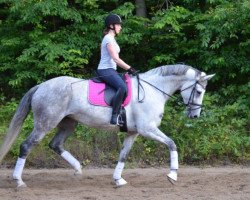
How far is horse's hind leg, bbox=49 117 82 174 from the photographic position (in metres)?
8.86

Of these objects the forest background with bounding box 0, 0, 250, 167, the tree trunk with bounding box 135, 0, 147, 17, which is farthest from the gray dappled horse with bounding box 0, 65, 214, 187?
the tree trunk with bounding box 135, 0, 147, 17

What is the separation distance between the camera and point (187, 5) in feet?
44.9

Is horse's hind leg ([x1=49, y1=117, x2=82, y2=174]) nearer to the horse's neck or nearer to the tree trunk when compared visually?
the horse's neck

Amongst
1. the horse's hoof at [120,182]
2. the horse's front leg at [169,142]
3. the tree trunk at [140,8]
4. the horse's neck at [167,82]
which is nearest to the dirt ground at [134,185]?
the horse's hoof at [120,182]

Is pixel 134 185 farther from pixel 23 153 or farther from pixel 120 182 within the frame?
pixel 23 153

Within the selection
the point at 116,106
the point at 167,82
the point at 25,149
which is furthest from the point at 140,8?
the point at 25,149

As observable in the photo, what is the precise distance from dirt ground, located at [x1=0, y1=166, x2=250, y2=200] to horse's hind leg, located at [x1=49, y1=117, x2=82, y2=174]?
32 cm

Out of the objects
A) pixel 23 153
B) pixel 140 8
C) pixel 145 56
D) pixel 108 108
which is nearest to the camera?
pixel 23 153

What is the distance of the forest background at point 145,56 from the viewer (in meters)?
11.0

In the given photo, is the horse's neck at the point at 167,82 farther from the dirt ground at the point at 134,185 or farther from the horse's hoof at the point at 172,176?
the dirt ground at the point at 134,185

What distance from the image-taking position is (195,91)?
8.63 m

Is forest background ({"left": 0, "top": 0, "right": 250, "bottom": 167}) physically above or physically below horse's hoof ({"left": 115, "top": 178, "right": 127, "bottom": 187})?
above

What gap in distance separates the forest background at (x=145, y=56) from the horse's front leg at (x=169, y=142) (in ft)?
8.15

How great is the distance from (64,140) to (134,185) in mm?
1466
